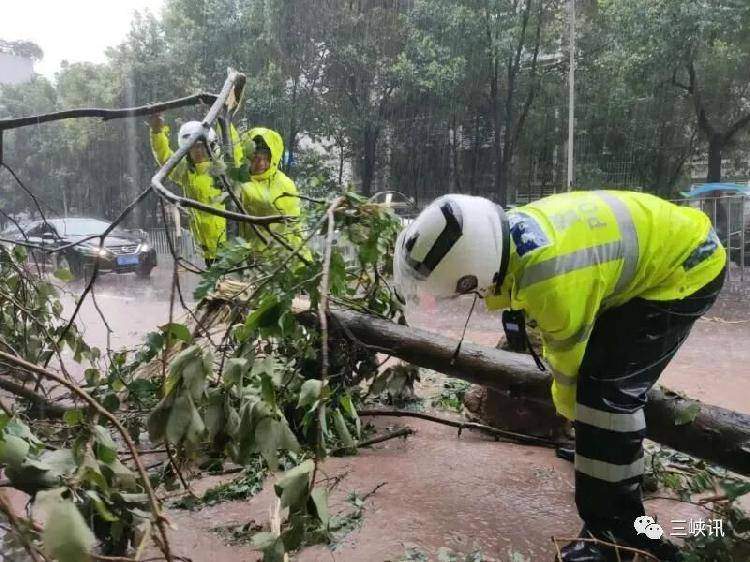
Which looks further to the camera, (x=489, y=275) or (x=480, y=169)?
(x=480, y=169)

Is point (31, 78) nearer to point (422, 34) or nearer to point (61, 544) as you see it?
point (422, 34)

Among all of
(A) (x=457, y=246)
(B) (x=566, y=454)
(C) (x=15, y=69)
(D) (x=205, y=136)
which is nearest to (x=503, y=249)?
(A) (x=457, y=246)

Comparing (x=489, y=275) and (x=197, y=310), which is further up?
(x=489, y=275)

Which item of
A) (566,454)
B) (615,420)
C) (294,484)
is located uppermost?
(294,484)

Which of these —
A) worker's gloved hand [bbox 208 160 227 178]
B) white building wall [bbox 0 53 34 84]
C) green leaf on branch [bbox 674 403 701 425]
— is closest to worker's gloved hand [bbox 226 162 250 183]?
worker's gloved hand [bbox 208 160 227 178]

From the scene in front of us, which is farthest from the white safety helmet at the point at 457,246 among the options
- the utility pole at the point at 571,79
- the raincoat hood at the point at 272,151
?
the utility pole at the point at 571,79

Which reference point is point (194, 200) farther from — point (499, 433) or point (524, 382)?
point (499, 433)

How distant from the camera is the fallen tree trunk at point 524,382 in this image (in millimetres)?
1923

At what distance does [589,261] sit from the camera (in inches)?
64.4

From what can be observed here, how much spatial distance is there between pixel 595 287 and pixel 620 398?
37cm

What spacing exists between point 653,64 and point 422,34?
235 centimetres

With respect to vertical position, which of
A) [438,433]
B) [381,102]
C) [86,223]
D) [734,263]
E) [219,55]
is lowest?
[438,433]

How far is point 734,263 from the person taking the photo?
6.04m

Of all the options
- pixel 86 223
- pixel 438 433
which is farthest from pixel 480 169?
pixel 86 223
